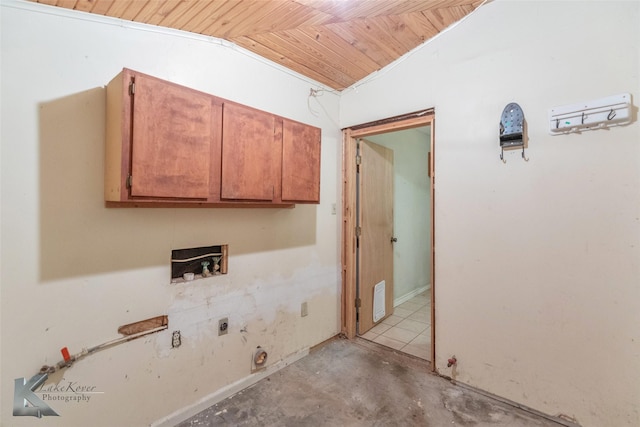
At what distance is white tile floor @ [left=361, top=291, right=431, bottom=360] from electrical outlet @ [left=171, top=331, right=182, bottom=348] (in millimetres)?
1888

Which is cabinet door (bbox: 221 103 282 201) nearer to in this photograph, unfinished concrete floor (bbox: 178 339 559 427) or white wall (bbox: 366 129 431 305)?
unfinished concrete floor (bbox: 178 339 559 427)

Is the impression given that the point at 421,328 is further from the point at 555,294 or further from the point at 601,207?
the point at 601,207

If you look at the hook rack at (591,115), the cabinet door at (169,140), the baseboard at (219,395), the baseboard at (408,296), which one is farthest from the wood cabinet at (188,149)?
the baseboard at (408,296)

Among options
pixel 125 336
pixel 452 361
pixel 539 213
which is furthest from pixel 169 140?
pixel 452 361

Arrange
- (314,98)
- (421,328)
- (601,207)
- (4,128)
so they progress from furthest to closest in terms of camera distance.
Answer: (421,328) < (314,98) < (601,207) < (4,128)

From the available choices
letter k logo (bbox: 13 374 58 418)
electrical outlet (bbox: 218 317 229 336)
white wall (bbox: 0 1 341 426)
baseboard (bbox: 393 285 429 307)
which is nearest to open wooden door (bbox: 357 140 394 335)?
baseboard (bbox: 393 285 429 307)

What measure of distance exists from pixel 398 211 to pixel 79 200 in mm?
3519

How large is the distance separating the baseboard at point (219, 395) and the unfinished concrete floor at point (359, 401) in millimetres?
32

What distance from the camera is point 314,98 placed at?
2760 millimetres

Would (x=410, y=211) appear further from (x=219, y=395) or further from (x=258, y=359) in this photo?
(x=219, y=395)

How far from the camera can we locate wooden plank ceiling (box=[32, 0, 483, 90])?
1.59 m

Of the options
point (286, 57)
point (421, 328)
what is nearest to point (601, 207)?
point (421, 328)

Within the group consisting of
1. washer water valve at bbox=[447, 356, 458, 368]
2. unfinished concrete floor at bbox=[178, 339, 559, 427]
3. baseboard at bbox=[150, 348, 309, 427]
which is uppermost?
washer water valve at bbox=[447, 356, 458, 368]

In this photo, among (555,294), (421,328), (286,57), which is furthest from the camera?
(421,328)
